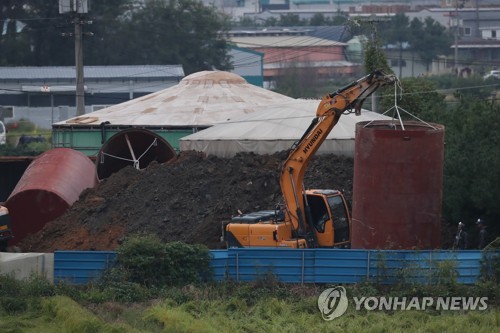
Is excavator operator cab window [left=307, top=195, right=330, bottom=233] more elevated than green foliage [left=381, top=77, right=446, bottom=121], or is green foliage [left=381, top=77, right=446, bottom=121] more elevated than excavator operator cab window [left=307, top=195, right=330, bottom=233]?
green foliage [left=381, top=77, right=446, bottom=121]

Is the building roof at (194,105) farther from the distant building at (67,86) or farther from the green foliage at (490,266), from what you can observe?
the distant building at (67,86)

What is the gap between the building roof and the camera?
39.5 meters

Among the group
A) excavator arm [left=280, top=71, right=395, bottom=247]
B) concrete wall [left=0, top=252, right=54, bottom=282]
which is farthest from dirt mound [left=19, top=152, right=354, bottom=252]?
concrete wall [left=0, top=252, right=54, bottom=282]

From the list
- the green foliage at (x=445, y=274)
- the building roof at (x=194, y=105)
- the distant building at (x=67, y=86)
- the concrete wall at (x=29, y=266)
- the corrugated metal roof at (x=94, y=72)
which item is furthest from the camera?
the corrugated metal roof at (x=94, y=72)

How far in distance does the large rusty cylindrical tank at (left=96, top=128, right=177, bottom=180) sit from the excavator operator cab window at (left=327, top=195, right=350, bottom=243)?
898 cm

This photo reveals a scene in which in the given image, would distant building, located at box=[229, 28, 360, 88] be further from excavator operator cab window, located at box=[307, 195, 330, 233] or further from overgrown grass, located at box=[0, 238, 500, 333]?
overgrown grass, located at box=[0, 238, 500, 333]

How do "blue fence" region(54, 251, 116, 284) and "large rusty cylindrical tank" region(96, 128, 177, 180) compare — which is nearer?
"blue fence" region(54, 251, 116, 284)

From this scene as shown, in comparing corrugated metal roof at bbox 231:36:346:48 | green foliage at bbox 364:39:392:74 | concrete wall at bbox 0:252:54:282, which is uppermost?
green foliage at bbox 364:39:392:74

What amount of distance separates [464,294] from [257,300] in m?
3.69

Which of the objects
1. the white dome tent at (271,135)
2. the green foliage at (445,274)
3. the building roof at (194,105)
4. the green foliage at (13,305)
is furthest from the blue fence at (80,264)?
the building roof at (194,105)

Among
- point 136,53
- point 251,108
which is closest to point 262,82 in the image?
point 136,53

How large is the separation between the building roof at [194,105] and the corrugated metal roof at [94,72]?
22.5 metres

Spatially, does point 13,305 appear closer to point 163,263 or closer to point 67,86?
point 163,263

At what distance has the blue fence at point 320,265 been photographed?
19250 mm
